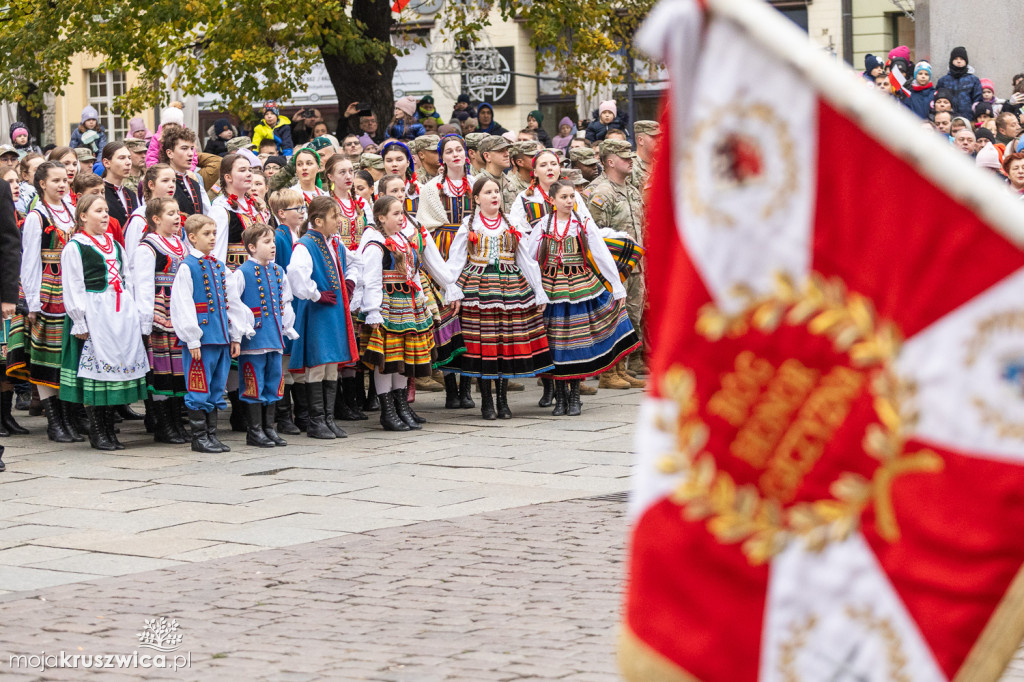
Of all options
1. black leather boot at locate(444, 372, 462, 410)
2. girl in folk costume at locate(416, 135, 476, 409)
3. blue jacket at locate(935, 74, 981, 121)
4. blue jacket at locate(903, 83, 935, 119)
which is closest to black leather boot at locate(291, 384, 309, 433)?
girl in folk costume at locate(416, 135, 476, 409)

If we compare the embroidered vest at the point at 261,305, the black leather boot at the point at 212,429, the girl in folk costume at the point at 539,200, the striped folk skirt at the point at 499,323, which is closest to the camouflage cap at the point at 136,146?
the girl in folk costume at the point at 539,200

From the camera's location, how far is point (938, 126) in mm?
17062

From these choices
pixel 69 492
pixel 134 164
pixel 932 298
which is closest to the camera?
pixel 932 298

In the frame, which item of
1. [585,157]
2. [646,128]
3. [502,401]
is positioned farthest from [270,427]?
[585,157]

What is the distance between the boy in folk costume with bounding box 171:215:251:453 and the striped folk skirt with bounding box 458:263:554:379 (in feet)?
6.82

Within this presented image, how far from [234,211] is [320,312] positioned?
90 centimetres

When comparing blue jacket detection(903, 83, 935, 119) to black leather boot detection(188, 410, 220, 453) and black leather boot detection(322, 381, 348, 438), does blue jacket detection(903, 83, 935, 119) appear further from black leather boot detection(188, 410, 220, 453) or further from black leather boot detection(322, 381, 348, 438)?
black leather boot detection(188, 410, 220, 453)

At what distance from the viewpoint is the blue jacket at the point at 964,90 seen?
1994cm

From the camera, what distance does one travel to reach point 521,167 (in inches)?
527

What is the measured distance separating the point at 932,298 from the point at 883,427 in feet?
0.60

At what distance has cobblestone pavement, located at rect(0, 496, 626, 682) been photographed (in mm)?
5141

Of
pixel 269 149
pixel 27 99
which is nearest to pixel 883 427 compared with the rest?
pixel 269 149

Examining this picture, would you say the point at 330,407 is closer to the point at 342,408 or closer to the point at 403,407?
the point at 403,407

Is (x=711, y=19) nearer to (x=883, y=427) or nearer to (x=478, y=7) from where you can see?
(x=883, y=427)
